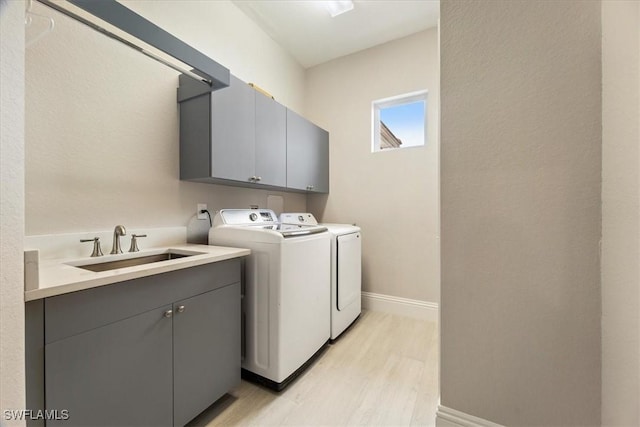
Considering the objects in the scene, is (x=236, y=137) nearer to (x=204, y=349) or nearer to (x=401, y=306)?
(x=204, y=349)

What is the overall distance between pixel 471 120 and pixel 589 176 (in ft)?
1.28

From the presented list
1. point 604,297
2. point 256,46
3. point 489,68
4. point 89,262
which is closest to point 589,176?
point 604,297

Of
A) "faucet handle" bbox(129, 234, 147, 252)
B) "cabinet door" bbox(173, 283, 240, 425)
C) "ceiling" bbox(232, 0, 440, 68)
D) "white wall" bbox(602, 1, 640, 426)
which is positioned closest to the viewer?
"white wall" bbox(602, 1, 640, 426)

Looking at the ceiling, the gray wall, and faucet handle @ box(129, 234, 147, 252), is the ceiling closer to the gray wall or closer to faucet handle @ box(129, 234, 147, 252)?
the gray wall

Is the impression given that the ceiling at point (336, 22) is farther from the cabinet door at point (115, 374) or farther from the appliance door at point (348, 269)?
the cabinet door at point (115, 374)

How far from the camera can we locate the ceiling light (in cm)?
222

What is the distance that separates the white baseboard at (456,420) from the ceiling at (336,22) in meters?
2.87

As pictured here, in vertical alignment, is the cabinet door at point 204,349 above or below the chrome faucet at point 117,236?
below

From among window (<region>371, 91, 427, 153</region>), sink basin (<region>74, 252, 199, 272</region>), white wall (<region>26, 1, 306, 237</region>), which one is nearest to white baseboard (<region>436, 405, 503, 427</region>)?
sink basin (<region>74, 252, 199, 272</region>)

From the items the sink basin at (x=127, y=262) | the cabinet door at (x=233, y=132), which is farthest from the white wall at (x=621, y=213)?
the sink basin at (x=127, y=262)

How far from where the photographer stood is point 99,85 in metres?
1.45

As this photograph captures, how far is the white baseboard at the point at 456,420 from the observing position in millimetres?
925

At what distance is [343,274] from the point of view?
7.52ft

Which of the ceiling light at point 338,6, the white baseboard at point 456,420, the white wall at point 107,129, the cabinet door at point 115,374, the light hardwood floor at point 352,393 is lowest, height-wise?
the light hardwood floor at point 352,393
